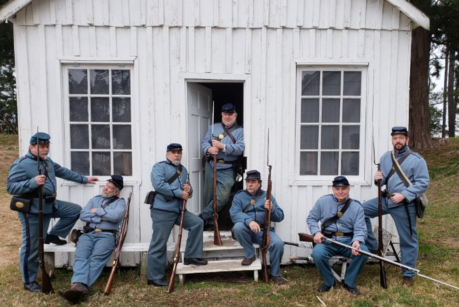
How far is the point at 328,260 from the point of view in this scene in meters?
4.71

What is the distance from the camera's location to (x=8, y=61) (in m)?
14.6

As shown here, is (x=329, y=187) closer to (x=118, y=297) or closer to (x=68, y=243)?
(x=118, y=297)

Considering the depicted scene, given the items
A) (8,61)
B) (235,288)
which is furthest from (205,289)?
(8,61)

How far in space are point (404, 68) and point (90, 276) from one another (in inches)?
206

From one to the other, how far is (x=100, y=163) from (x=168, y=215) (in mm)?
1447

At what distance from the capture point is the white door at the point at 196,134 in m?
5.80

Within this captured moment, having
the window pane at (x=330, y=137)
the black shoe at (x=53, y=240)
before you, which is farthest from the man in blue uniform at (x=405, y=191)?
the black shoe at (x=53, y=240)

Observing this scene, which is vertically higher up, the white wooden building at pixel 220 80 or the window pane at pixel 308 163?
the white wooden building at pixel 220 80

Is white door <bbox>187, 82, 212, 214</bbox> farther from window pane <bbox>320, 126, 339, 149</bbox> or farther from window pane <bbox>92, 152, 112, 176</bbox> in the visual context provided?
window pane <bbox>320, 126, 339, 149</bbox>

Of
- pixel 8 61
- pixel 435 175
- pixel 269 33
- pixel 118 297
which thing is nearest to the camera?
pixel 118 297

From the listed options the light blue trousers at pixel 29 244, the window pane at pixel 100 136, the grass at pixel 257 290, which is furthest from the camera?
the window pane at pixel 100 136

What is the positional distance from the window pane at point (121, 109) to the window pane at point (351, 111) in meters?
3.27

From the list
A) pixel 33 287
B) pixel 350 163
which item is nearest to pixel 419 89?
pixel 350 163

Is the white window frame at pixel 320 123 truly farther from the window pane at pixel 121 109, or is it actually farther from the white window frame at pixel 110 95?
the window pane at pixel 121 109
